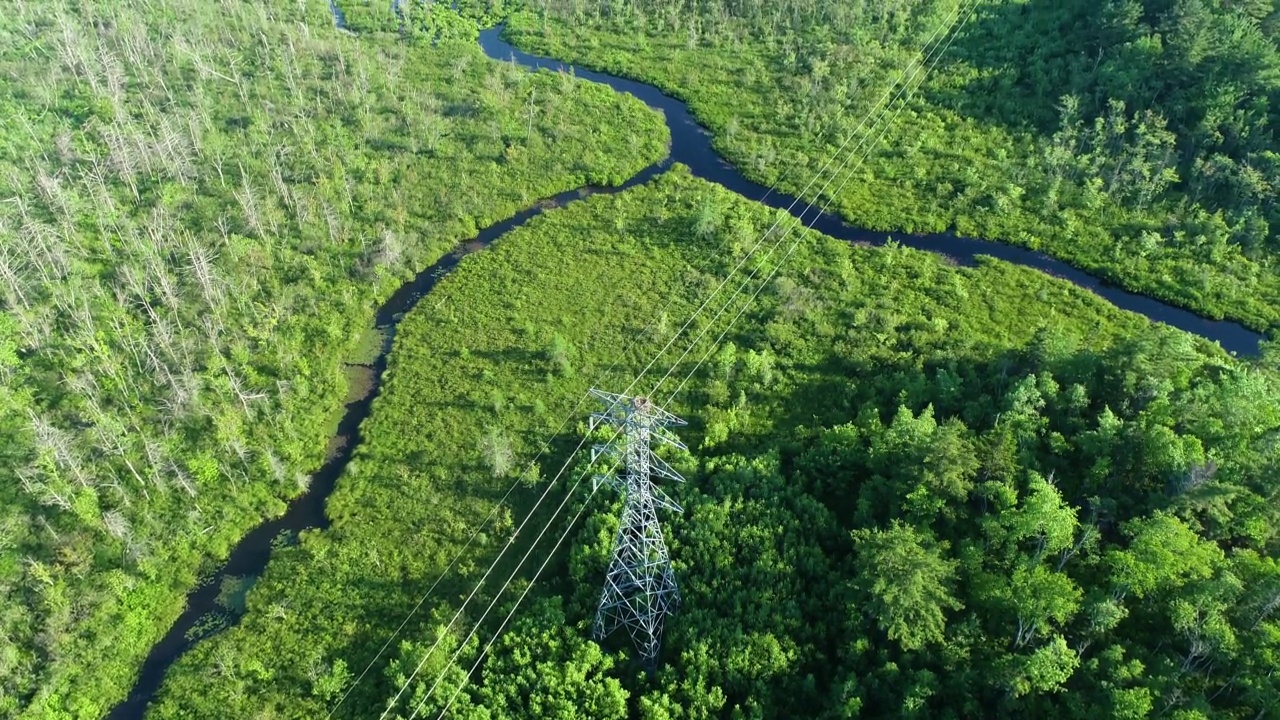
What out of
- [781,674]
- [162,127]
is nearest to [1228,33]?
[781,674]

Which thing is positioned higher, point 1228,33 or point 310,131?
point 1228,33

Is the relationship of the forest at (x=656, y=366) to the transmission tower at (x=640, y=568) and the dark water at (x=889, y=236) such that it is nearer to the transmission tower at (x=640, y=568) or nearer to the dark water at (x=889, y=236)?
the transmission tower at (x=640, y=568)

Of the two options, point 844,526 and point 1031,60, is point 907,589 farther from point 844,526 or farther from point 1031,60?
point 1031,60

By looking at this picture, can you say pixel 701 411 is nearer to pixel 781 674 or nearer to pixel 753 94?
pixel 781 674

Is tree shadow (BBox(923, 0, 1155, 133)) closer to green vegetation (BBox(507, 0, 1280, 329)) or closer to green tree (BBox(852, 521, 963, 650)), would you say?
green vegetation (BBox(507, 0, 1280, 329))

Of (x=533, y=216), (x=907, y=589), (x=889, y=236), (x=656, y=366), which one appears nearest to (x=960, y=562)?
(x=907, y=589)

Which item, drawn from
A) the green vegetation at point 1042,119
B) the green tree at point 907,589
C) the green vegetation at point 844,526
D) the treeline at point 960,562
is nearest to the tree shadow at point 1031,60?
the green vegetation at point 1042,119
